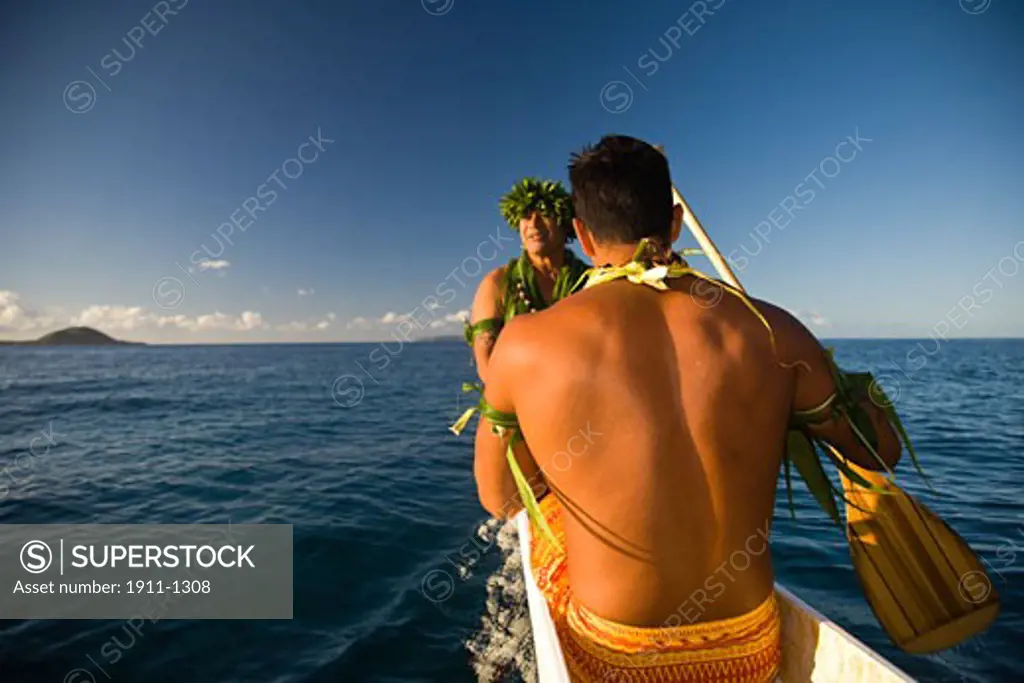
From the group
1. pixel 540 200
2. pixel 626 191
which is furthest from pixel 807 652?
pixel 540 200

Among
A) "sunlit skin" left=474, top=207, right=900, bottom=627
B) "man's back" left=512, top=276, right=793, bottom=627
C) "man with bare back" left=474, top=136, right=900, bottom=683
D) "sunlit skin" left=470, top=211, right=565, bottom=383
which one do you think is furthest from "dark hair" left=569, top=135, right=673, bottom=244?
"sunlit skin" left=470, top=211, right=565, bottom=383

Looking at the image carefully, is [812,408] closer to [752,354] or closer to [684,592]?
[752,354]

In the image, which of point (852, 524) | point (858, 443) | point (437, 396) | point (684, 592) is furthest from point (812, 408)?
point (437, 396)

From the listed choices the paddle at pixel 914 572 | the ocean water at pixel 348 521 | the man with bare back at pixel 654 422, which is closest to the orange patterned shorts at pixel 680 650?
the man with bare back at pixel 654 422

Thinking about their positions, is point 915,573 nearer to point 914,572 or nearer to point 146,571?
point 914,572

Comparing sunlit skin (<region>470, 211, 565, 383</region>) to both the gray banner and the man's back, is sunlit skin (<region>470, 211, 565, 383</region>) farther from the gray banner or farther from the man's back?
the gray banner

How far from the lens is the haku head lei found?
3.91 meters

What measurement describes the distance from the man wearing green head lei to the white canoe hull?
1759 mm

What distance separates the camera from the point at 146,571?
7707 mm

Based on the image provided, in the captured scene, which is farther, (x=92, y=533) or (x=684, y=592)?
(x=92, y=533)

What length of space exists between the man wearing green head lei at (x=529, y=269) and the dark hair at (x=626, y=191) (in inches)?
66.2

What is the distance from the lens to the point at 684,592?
6.40 ft

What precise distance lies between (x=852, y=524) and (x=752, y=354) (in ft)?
6.28

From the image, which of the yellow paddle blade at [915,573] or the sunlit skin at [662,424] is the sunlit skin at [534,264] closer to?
the sunlit skin at [662,424]
